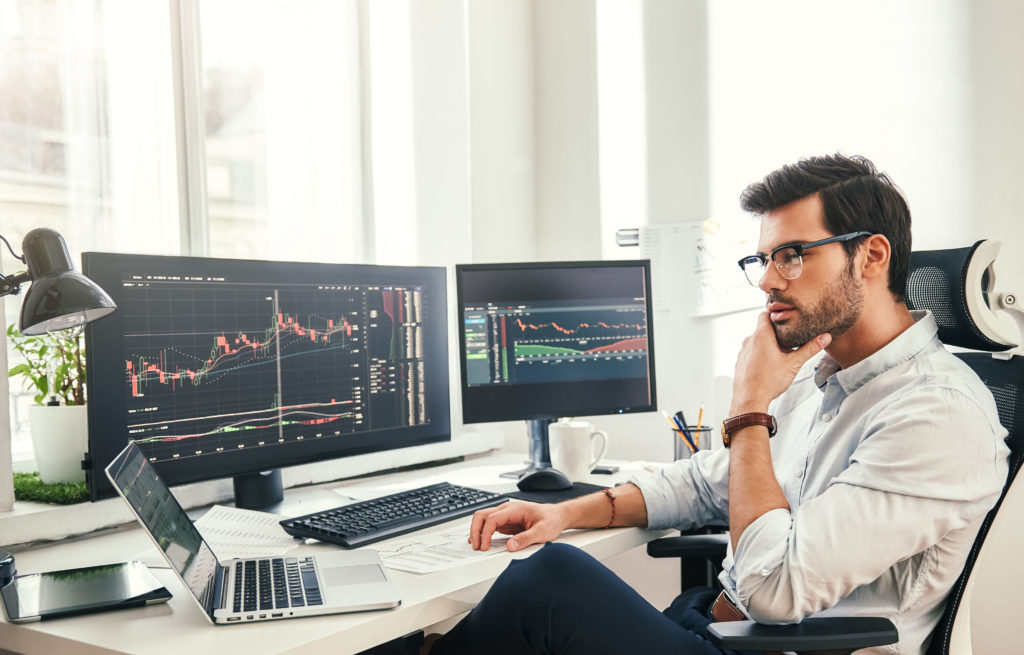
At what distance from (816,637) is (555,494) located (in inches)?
27.8

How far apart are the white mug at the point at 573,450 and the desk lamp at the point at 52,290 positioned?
40.5 inches

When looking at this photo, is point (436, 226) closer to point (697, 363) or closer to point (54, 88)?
point (697, 363)

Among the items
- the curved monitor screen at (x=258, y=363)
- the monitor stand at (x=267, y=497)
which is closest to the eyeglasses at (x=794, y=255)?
the curved monitor screen at (x=258, y=363)

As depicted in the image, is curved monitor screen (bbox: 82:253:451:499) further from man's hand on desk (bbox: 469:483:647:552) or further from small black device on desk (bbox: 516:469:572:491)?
man's hand on desk (bbox: 469:483:647:552)

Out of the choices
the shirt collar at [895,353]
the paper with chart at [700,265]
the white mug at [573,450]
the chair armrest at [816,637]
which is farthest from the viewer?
the paper with chart at [700,265]

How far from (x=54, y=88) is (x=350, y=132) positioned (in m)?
0.83

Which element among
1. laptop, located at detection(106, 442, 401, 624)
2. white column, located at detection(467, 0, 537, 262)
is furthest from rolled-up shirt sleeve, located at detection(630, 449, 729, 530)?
white column, located at detection(467, 0, 537, 262)

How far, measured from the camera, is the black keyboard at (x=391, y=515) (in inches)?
53.8

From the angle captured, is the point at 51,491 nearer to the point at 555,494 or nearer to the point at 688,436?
the point at 555,494

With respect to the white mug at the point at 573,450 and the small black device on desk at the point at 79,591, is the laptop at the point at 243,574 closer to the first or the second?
the small black device on desk at the point at 79,591

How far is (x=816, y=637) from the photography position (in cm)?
107

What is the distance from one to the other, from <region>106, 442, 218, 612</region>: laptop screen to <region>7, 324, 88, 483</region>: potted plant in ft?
1.44

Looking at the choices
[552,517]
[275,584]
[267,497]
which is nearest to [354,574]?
[275,584]

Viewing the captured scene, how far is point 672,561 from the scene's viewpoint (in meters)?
2.47
